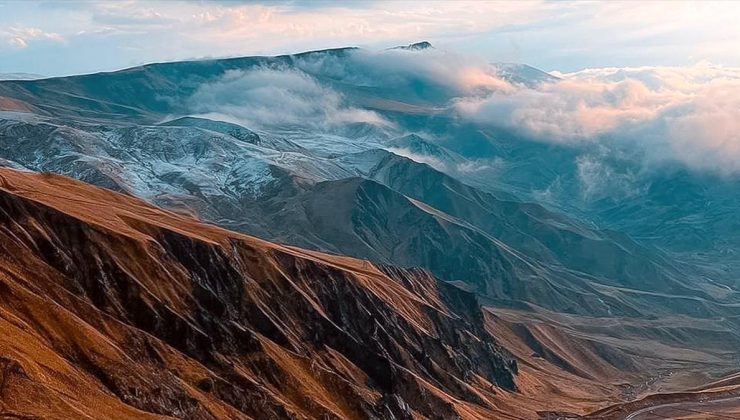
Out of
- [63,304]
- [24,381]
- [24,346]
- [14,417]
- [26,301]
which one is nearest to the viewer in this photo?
[14,417]

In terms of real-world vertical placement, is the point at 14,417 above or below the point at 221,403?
above

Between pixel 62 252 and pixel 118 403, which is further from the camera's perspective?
pixel 62 252

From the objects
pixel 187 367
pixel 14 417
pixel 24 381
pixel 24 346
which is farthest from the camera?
pixel 187 367

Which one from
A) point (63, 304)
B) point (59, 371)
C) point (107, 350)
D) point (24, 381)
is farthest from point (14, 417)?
point (63, 304)

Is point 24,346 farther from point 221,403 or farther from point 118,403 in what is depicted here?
point 221,403

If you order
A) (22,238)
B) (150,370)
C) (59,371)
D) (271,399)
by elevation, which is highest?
(22,238)

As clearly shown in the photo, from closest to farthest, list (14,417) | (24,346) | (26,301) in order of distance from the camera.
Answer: (14,417) < (24,346) < (26,301)

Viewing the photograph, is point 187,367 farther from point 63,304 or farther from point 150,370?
point 63,304

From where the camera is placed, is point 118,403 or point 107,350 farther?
point 107,350

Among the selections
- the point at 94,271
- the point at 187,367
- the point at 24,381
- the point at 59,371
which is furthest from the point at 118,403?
the point at 94,271
